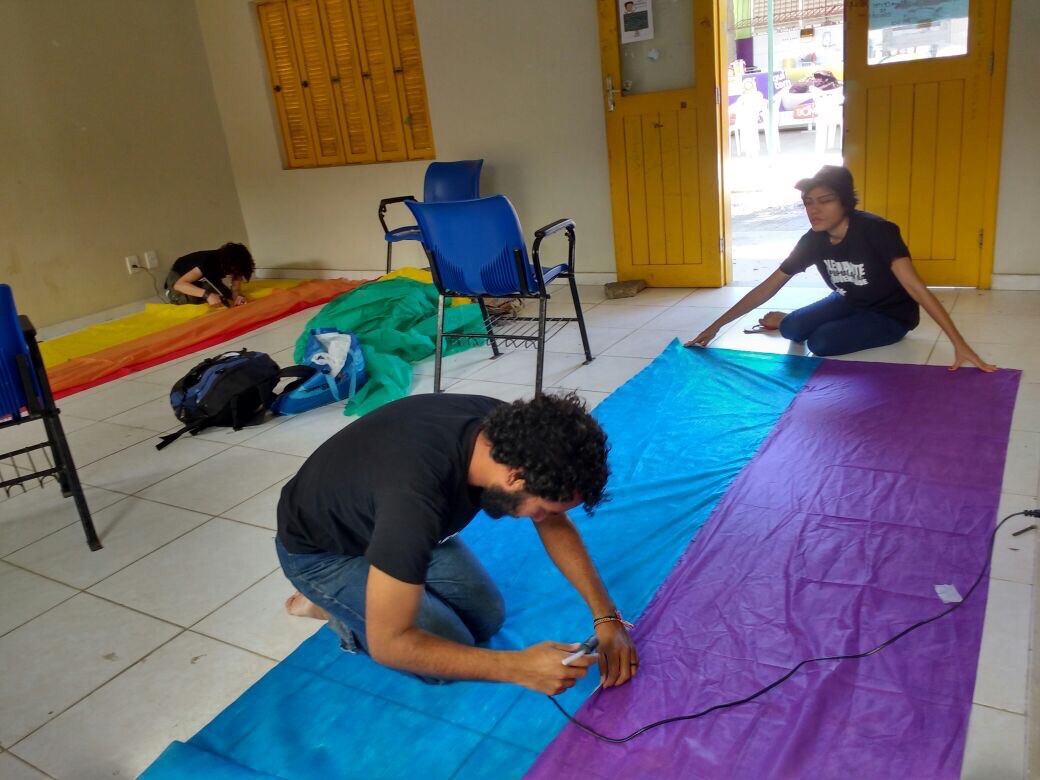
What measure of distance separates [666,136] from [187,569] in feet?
11.3

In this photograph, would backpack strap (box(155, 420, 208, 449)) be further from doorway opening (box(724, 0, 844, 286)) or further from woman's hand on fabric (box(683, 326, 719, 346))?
doorway opening (box(724, 0, 844, 286))

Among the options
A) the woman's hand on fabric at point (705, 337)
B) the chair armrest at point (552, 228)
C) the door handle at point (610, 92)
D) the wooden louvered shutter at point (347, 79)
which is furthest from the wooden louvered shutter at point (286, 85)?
the woman's hand on fabric at point (705, 337)

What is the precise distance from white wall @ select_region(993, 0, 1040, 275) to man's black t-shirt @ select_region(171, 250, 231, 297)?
15.1 feet

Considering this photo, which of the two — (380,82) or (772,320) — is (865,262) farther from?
(380,82)

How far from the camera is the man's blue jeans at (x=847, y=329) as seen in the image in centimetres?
337

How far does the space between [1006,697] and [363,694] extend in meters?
1.27

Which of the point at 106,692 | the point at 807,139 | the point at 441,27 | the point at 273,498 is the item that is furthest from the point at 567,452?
the point at 807,139

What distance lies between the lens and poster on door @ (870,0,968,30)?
3.77m

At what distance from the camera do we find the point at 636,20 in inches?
176

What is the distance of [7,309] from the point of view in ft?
7.81

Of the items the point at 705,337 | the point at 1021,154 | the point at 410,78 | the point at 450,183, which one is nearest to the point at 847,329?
the point at 705,337

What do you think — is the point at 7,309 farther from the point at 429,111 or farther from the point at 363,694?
the point at 429,111

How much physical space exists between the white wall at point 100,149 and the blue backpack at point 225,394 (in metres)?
2.65

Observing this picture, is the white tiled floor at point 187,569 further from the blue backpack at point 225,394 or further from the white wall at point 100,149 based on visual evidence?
the white wall at point 100,149
